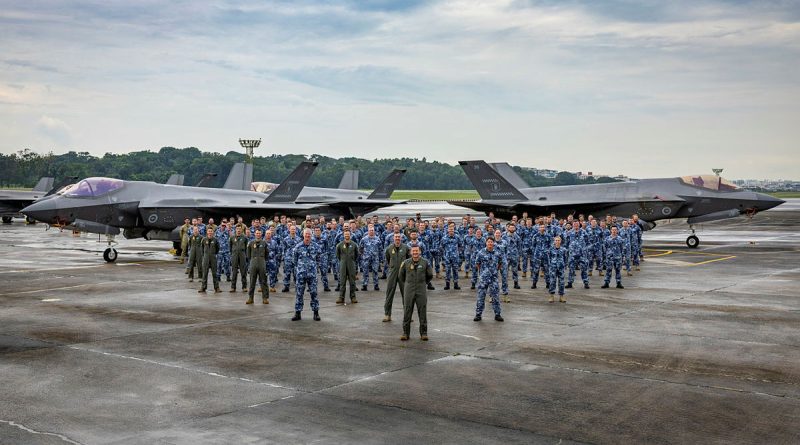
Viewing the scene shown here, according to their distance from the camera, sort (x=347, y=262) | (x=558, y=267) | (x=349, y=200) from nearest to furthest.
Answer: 1. (x=347, y=262)
2. (x=558, y=267)
3. (x=349, y=200)

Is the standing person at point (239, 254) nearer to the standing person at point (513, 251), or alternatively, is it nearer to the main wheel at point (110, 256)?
the standing person at point (513, 251)

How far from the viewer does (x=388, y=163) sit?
497ft

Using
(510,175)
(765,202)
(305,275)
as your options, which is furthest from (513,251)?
(510,175)

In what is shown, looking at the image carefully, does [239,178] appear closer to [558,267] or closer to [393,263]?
[393,263]

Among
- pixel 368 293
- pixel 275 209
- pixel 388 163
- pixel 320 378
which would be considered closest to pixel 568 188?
pixel 275 209

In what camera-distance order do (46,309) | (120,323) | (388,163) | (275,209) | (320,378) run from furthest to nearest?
(388,163) < (275,209) < (46,309) < (120,323) < (320,378)

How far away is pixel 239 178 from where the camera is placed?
4238 cm

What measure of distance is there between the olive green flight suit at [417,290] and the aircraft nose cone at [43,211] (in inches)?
717

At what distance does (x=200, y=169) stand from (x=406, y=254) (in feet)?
348

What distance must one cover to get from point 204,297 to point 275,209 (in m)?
13.5

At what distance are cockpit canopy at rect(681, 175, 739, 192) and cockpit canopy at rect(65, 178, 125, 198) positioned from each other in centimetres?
2465

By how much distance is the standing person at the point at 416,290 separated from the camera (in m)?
11.9

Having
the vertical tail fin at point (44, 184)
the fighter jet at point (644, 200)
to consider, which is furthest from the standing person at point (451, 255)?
the vertical tail fin at point (44, 184)

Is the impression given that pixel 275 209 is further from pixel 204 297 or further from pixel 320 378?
pixel 320 378
